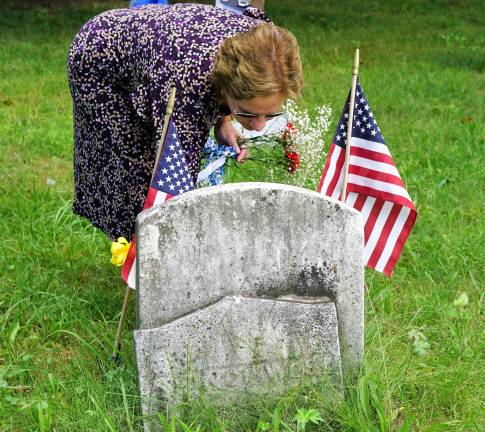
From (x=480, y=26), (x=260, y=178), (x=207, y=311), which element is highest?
(x=207, y=311)

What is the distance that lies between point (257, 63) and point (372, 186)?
63 cm

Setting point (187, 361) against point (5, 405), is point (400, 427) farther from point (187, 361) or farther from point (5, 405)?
point (5, 405)

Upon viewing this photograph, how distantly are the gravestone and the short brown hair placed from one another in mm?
430

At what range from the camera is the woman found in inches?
116

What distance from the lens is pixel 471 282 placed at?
4.16 m

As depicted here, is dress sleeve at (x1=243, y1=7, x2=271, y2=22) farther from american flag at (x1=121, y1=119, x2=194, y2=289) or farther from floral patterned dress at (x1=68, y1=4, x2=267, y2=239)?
american flag at (x1=121, y1=119, x2=194, y2=289)

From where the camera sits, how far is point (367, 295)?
3891 millimetres

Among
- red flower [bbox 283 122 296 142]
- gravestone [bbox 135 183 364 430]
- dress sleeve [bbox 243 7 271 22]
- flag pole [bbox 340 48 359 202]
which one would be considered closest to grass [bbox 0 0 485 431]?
gravestone [bbox 135 183 364 430]

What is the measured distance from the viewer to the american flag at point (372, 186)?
3.08 meters

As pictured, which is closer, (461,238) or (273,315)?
(273,315)

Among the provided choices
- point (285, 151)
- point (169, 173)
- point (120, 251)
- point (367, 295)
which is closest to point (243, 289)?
point (169, 173)

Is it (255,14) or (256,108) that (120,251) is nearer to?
(256,108)

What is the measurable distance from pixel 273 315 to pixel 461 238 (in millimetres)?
2136

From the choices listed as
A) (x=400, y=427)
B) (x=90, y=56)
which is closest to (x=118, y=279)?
(x=90, y=56)
